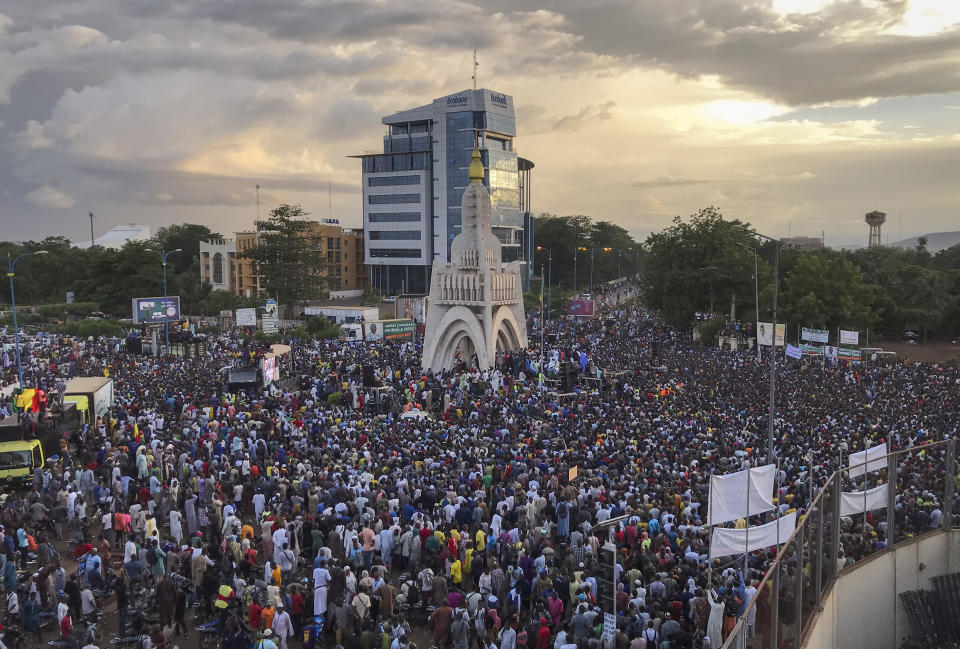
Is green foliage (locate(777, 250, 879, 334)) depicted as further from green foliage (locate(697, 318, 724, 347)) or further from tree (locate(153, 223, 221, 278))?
tree (locate(153, 223, 221, 278))

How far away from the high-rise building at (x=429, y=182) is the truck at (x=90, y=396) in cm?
6568

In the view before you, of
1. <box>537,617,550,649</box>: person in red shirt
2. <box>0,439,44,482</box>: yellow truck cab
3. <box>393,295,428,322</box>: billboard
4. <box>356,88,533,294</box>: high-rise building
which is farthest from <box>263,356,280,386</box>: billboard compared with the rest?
<box>356,88,533,294</box>: high-rise building

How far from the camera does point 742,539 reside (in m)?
12.2

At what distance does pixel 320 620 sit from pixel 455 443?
8.63m

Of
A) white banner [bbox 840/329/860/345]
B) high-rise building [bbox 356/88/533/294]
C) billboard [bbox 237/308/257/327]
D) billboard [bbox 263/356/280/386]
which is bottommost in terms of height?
billboard [bbox 263/356/280/386]

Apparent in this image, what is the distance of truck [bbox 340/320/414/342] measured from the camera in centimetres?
4747

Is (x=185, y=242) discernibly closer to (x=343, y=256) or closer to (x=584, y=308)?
(x=343, y=256)

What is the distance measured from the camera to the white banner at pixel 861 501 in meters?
11.9

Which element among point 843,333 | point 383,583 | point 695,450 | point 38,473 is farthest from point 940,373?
point 38,473

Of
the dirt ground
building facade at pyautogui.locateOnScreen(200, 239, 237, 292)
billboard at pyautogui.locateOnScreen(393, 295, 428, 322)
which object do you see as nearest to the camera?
billboard at pyautogui.locateOnScreen(393, 295, 428, 322)

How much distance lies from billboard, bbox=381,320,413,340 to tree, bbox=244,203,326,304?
26099 mm

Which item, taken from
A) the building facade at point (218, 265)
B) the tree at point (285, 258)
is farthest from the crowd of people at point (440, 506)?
the building facade at point (218, 265)

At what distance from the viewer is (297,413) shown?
27.3 m

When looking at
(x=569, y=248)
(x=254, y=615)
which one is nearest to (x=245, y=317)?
(x=254, y=615)
